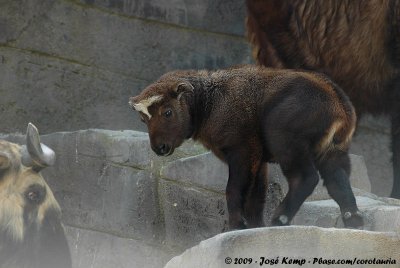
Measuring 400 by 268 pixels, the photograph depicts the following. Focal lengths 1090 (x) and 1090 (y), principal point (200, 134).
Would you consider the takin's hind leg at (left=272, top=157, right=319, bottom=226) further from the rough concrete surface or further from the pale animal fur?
the pale animal fur

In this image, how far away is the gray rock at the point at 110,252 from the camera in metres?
6.55

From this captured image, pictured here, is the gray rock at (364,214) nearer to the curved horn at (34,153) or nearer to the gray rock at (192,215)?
the gray rock at (192,215)

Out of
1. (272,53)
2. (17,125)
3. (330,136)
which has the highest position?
(330,136)

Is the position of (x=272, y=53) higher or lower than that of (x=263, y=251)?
lower

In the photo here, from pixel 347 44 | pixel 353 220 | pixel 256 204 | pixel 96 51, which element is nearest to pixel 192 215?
pixel 256 204

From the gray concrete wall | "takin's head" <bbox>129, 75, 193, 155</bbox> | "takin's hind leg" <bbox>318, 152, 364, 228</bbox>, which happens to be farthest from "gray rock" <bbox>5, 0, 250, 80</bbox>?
"takin's hind leg" <bbox>318, 152, 364, 228</bbox>

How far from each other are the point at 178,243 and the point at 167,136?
1.23m

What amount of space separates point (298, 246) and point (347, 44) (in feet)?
9.66

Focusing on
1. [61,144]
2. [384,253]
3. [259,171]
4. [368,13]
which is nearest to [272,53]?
[368,13]

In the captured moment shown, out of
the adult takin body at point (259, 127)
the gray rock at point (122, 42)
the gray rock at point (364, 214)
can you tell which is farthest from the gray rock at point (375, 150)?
the adult takin body at point (259, 127)

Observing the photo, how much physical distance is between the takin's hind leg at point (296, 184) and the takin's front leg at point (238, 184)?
0.17m

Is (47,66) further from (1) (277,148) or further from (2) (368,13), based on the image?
(1) (277,148)

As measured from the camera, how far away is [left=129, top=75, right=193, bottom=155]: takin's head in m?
5.45

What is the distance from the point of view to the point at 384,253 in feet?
14.3
